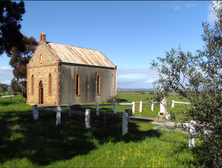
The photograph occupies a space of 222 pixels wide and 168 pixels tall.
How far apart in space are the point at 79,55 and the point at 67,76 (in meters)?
4.25

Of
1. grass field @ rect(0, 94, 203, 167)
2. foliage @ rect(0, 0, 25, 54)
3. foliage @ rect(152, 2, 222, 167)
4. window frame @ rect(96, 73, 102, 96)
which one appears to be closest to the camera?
foliage @ rect(152, 2, 222, 167)

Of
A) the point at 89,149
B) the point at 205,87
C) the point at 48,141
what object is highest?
the point at 205,87

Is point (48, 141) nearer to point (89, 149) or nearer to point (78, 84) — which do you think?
point (89, 149)

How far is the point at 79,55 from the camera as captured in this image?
2495 centimetres

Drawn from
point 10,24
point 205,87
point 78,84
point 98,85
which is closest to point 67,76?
point 78,84

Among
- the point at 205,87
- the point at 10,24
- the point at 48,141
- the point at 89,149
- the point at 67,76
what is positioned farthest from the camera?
the point at 67,76

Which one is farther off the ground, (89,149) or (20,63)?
(20,63)

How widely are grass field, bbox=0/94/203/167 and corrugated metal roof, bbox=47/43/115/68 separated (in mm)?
14760

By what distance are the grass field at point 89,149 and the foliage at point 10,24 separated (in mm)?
8626

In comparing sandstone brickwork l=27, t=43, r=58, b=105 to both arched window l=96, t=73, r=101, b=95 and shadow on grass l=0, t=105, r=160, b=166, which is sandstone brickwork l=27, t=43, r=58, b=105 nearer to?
arched window l=96, t=73, r=101, b=95

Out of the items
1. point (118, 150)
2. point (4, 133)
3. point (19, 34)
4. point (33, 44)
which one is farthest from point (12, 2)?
point (33, 44)

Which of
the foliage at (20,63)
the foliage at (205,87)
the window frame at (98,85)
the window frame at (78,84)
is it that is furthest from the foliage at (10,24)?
the foliage at (20,63)

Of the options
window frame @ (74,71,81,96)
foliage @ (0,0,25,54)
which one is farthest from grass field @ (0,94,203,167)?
window frame @ (74,71,81,96)

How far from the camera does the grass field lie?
5.67 m
